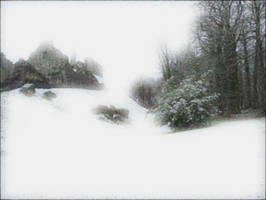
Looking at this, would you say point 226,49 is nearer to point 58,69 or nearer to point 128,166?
point 128,166

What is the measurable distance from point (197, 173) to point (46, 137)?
4.34 meters

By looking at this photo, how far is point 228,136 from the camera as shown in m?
3.77

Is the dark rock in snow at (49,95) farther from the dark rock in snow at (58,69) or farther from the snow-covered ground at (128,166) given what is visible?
the snow-covered ground at (128,166)

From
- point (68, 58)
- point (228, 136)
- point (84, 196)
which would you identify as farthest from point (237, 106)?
point (68, 58)

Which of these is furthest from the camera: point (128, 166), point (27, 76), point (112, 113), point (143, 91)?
point (143, 91)

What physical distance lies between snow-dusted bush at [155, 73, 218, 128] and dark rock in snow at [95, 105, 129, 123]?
3496mm

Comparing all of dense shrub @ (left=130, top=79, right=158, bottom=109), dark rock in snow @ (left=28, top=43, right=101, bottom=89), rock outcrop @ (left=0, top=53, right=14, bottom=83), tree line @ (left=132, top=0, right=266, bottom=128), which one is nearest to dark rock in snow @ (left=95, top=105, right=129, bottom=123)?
tree line @ (left=132, top=0, right=266, bottom=128)

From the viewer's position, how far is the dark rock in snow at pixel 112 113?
896cm

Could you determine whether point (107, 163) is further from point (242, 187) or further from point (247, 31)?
point (247, 31)

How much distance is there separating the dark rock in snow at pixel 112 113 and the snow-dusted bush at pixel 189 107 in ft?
11.5

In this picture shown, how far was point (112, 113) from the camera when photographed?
9.47 meters

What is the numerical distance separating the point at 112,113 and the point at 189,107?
198 inches

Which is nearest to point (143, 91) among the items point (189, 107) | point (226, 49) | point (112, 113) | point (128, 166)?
point (112, 113)

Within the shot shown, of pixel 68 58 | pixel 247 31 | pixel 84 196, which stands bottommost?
pixel 84 196
